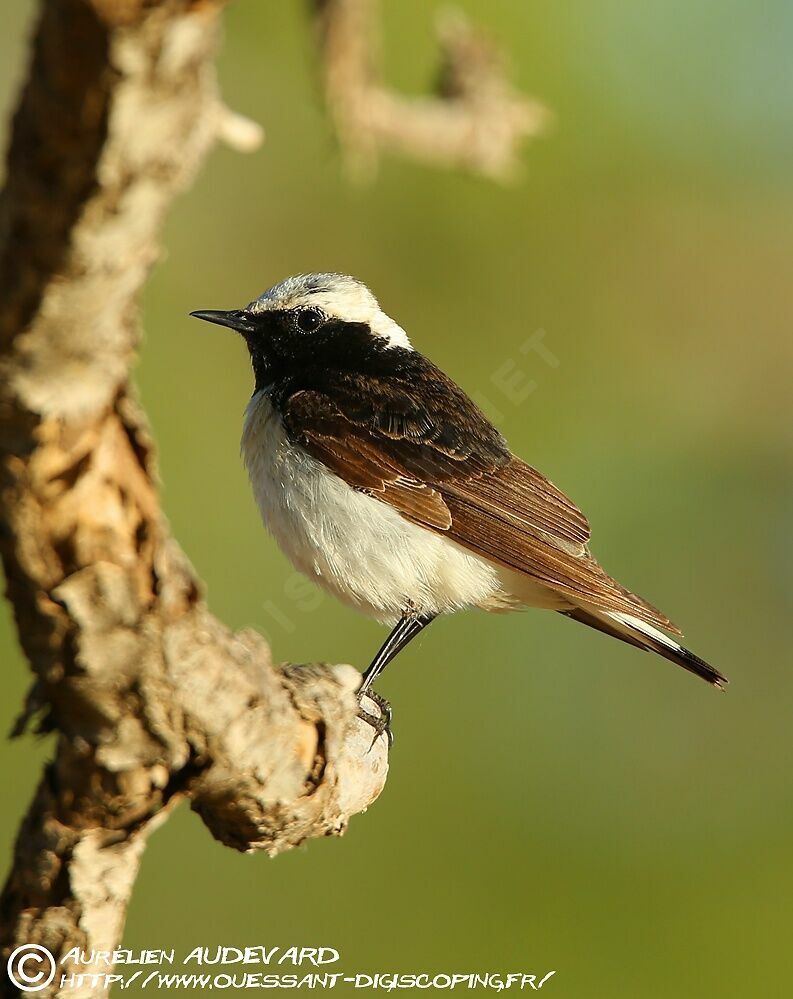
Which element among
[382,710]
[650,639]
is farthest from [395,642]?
[650,639]

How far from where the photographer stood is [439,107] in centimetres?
416

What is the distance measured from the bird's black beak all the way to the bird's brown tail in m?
1.71

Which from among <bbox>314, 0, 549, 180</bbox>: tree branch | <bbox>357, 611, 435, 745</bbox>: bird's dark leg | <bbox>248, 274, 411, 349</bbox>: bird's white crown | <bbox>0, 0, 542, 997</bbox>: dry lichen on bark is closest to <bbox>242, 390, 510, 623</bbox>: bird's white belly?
<bbox>357, 611, 435, 745</bbox>: bird's dark leg

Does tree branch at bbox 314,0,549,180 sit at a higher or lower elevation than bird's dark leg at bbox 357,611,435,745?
higher

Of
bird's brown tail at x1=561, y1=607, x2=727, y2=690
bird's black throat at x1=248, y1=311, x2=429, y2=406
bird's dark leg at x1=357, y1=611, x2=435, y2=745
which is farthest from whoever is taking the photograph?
bird's black throat at x1=248, y1=311, x2=429, y2=406

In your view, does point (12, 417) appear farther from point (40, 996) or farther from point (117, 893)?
point (40, 996)

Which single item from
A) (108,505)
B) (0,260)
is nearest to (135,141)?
(0,260)

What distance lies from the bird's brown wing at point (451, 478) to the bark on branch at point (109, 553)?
120 centimetres

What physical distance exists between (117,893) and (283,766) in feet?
1.51

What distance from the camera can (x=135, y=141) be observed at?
1.54m

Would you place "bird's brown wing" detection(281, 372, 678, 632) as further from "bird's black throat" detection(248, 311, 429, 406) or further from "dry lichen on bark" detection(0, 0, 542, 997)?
"dry lichen on bark" detection(0, 0, 542, 997)

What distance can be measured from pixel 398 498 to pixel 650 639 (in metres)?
1.07

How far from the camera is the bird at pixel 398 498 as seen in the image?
412cm

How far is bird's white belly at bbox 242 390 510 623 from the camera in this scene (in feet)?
13.4
